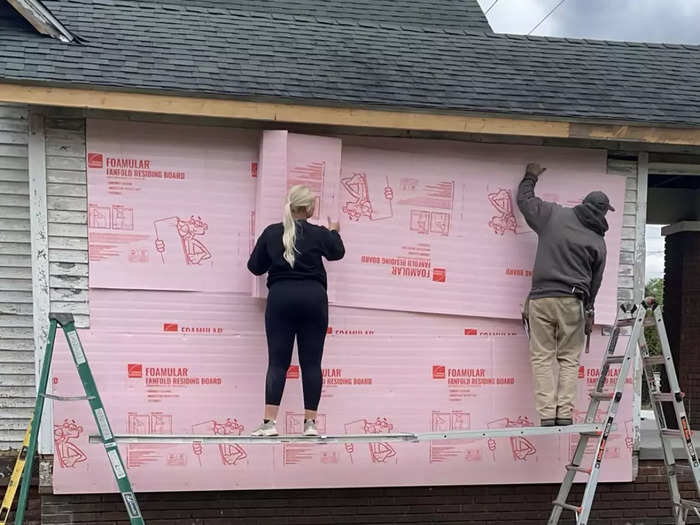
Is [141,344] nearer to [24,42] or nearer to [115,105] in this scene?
[115,105]

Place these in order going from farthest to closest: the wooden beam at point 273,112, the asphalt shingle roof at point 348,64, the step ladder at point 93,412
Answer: the asphalt shingle roof at point 348,64, the wooden beam at point 273,112, the step ladder at point 93,412

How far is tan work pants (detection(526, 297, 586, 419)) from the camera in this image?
14.9 feet

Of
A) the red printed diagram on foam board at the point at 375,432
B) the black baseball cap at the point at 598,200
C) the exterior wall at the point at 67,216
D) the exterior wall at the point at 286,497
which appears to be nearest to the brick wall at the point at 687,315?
the exterior wall at the point at 286,497

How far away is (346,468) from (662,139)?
3.00 meters

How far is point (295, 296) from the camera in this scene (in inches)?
162

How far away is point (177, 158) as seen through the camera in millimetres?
4523

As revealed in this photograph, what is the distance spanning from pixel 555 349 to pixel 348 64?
2398 millimetres

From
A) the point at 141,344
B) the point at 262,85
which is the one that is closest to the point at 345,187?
the point at 262,85

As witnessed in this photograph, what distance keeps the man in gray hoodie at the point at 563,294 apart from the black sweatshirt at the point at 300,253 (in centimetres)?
137

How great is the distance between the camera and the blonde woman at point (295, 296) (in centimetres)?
412

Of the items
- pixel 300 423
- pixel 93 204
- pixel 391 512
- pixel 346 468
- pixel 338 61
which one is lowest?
pixel 391 512

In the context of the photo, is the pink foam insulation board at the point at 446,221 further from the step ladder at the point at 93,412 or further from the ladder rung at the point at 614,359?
the step ladder at the point at 93,412

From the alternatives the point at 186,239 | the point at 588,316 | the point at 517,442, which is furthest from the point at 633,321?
the point at 186,239

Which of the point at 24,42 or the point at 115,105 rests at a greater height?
the point at 24,42
